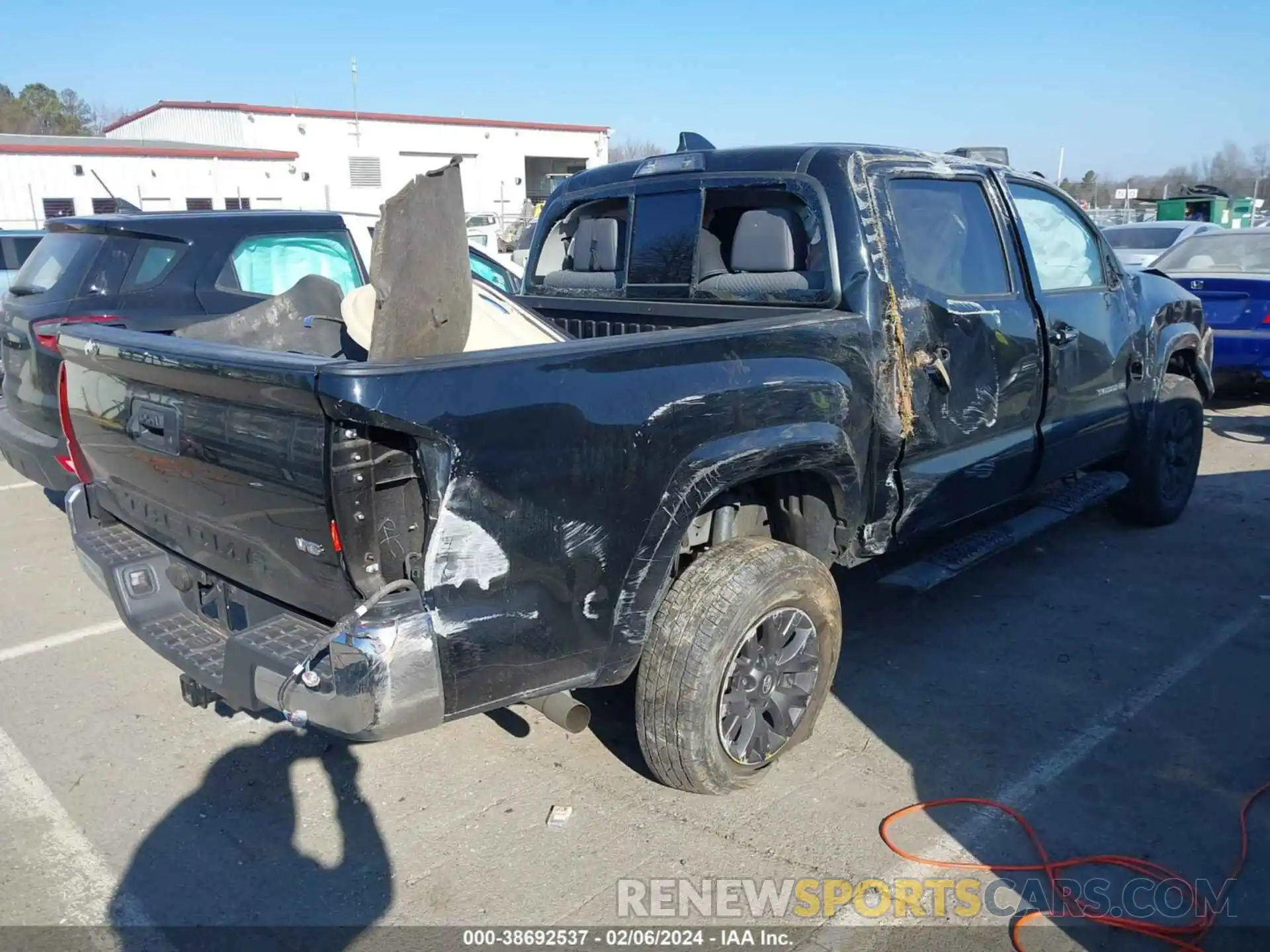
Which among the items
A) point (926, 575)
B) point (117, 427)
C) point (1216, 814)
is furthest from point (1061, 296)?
Result: point (117, 427)

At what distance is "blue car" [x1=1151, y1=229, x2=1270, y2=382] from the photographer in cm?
857

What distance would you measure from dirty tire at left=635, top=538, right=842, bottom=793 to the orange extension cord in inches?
24.1

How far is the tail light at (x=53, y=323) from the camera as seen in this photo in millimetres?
5422

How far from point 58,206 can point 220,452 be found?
3024 cm

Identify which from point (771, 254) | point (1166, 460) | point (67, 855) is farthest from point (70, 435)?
point (1166, 460)

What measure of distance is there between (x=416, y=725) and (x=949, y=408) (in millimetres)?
2525

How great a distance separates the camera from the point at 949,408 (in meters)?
3.98

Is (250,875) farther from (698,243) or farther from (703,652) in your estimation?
(698,243)

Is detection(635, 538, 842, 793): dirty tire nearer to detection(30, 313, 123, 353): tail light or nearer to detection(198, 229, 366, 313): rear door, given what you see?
detection(198, 229, 366, 313): rear door

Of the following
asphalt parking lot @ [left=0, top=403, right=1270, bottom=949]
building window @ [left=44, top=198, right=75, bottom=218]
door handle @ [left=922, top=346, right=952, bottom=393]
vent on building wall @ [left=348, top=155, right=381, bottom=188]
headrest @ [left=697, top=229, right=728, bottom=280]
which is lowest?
asphalt parking lot @ [left=0, top=403, right=1270, bottom=949]

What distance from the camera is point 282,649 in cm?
263

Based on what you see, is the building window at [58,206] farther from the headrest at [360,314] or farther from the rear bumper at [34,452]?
the headrest at [360,314]

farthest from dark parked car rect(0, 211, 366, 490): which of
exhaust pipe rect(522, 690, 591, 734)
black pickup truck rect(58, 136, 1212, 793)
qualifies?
exhaust pipe rect(522, 690, 591, 734)

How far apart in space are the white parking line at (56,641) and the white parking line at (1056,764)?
380 centimetres
